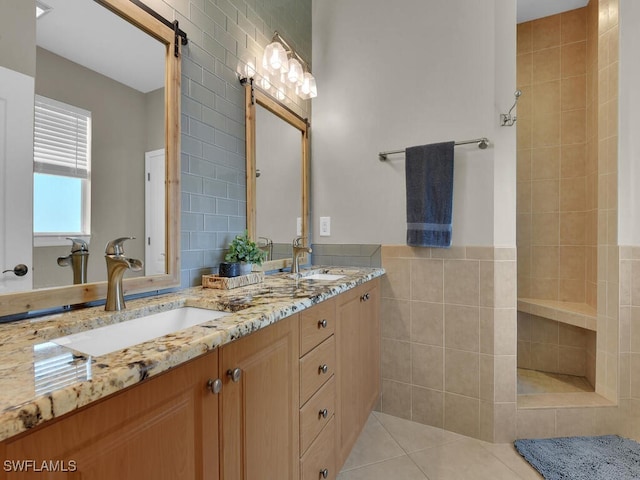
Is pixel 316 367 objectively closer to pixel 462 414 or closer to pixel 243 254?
pixel 243 254

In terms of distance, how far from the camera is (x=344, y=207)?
2191 mm

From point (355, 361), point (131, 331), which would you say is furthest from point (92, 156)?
point (355, 361)

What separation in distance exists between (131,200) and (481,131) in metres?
1.79

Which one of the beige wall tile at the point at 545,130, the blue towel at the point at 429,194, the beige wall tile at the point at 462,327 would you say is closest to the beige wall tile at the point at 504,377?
the beige wall tile at the point at 462,327

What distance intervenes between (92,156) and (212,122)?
1.84ft

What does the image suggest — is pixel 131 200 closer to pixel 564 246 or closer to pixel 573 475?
pixel 573 475

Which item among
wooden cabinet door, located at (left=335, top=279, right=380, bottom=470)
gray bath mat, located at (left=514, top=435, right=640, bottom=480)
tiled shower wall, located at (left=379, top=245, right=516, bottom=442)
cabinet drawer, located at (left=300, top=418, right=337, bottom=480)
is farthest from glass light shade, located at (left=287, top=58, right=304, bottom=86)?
gray bath mat, located at (left=514, top=435, right=640, bottom=480)

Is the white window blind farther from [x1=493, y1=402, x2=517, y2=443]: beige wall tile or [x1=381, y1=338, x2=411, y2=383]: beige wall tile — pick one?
[x1=493, y1=402, x2=517, y2=443]: beige wall tile

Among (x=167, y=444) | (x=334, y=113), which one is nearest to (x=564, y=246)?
(x=334, y=113)

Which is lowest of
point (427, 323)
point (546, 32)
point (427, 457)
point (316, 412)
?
point (427, 457)

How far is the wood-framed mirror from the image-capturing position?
1669 millimetres

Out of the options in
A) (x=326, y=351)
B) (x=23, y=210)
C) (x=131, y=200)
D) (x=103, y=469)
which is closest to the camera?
(x=103, y=469)

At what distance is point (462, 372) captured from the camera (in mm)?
1826

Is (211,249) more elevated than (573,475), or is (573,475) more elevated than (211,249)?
(211,249)
